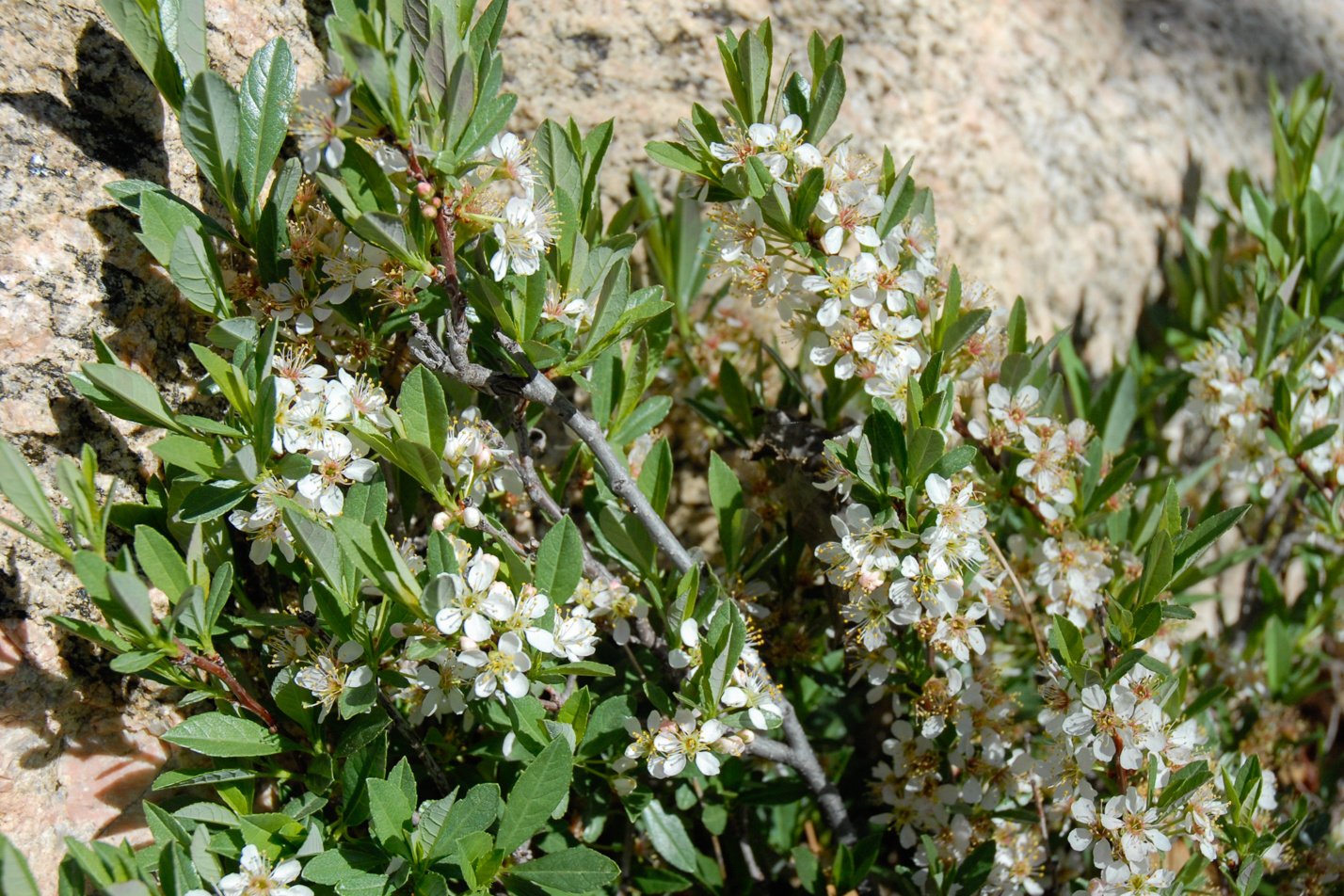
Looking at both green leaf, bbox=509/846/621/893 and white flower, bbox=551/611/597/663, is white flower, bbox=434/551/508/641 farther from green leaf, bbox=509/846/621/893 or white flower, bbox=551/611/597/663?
green leaf, bbox=509/846/621/893

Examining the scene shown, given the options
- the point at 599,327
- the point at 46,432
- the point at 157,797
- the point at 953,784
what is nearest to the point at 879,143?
the point at 599,327

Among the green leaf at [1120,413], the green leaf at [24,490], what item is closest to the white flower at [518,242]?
the green leaf at [24,490]

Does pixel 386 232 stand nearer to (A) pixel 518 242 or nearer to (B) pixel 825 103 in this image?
(A) pixel 518 242

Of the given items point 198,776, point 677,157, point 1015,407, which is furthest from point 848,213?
point 198,776

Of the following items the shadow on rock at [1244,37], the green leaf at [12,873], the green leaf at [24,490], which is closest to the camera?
the green leaf at [12,873]

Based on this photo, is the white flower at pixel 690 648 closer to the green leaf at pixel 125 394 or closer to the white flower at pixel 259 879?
the white flower at pixel 259 879
